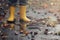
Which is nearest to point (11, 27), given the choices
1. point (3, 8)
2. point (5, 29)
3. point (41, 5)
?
point (5, 29)

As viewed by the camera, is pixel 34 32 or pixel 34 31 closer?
pixel 34 32

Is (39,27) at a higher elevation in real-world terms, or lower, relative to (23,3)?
lower

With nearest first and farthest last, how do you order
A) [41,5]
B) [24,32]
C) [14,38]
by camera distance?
[14,38]
[24,32]
[41,5]

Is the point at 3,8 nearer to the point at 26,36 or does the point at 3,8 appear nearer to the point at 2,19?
the point at 2,19

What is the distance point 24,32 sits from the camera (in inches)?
260

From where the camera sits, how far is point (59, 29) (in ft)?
23.8

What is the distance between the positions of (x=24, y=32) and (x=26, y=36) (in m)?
0.21

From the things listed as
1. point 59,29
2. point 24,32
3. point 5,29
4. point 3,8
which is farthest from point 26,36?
point 3,8

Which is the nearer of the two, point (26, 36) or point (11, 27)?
point (26, 36)

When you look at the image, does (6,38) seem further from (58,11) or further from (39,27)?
(58,11)

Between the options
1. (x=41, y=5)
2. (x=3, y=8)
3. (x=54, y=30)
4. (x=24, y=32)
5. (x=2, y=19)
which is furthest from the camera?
(x=41, y=5)

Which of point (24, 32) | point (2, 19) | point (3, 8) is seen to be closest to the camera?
point (24, 32)

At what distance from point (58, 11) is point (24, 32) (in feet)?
10.8

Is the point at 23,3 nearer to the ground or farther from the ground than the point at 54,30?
farther from the ground
